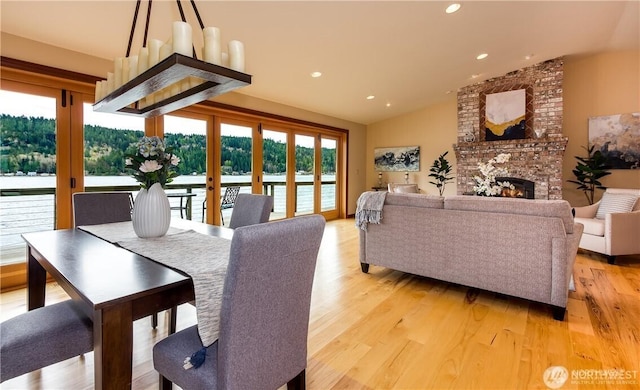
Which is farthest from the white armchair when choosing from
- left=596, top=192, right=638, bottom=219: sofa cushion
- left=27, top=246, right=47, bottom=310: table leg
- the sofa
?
left=27, top=246, right=47, bottom=310: table leg

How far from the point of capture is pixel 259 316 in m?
1.04

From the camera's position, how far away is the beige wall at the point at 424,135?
7.02m

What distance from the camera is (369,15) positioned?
3.29m

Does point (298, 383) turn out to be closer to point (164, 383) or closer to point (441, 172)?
point (164, 383)

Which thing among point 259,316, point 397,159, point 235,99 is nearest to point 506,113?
point 397,159

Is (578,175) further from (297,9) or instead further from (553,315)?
(297,9)

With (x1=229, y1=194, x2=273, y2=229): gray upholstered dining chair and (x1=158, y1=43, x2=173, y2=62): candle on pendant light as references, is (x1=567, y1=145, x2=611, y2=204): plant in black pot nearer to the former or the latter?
(x1=229, y1=194, x2=273, y2=229): gray upholstered dining chair

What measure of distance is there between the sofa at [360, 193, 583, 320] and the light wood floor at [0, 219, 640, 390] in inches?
8.8

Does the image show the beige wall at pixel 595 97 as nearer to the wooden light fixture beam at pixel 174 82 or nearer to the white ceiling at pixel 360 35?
the white ceiling at pixel 360 35

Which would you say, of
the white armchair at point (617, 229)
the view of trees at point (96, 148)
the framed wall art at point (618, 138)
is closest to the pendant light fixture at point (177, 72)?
the view of trees at point (96, 148)

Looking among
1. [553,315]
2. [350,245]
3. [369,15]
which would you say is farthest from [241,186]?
[553,315]

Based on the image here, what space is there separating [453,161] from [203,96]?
6.32 m

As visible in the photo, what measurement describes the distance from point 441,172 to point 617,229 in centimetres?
342

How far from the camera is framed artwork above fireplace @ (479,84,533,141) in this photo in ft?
19.5
